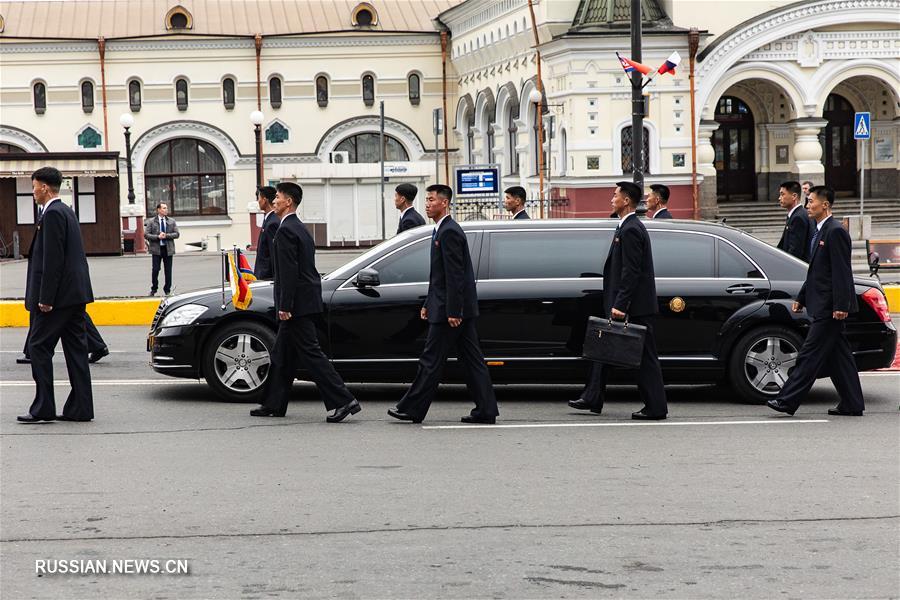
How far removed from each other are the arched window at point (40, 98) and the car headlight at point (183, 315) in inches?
1743

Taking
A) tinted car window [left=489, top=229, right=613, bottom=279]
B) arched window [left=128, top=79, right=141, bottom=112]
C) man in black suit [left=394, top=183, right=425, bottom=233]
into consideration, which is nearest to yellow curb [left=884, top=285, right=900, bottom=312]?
man in black suit [left=394, top=183, right=425, bottom=233]

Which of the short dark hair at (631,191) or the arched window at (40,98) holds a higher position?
the arched window at (40,98)

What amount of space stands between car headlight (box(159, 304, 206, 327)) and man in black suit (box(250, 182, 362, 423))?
1199 mm

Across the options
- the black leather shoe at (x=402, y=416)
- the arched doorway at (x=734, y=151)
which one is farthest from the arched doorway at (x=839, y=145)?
the black leather shoe at (x=402, y=416)

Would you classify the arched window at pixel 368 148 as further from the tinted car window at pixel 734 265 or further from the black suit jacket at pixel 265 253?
the tinted car window at pixel 734 265

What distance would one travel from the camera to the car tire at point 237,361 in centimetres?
1201

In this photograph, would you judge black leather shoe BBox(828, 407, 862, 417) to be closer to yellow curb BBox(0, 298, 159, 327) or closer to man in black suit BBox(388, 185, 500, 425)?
man in black suit BBox(388, 185, 500, 425)

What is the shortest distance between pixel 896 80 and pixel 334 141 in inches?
861

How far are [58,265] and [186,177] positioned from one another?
4428 centimetres

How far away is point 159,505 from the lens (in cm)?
803

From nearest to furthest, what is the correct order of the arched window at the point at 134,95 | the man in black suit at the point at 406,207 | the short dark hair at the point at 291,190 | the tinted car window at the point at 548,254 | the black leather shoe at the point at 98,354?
1. the short dark hair at the point at 291,190
2. the tinted car window at the point at 548,254
3. the black leather shoe at the point at 98,354
4. the man in black suit at the point at 406,207
5. the arched window at the point at 134,95

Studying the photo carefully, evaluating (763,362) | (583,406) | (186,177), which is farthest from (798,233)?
(186,177)

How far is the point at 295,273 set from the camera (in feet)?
35.7

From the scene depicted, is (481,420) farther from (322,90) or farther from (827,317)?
(322,90)
